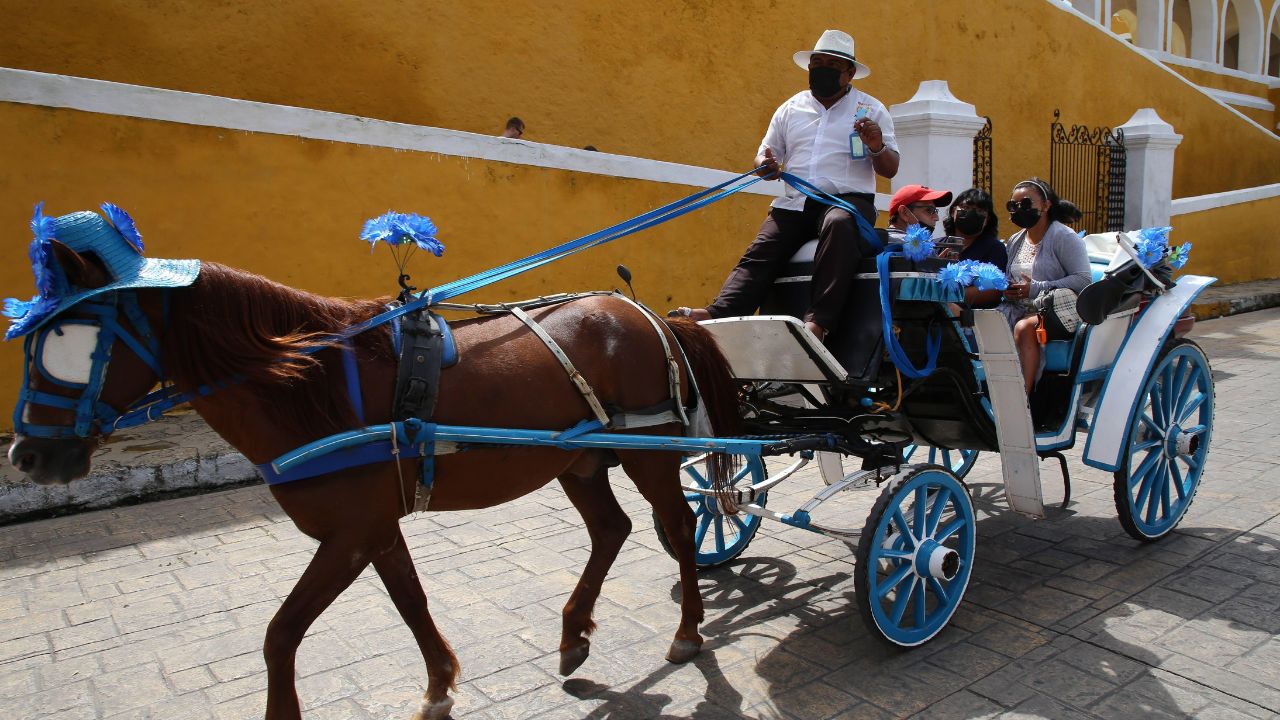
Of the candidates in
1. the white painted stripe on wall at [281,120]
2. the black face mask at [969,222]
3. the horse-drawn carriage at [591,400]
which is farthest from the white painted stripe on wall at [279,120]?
the black face mask at [969,222]

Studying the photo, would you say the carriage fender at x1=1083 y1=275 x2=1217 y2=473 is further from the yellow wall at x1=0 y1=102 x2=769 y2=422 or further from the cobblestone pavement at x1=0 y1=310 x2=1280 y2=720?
the yellow wall at x1=0 y1=102 x2=769 y2=422

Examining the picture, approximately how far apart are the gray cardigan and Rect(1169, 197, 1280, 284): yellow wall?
410 inches

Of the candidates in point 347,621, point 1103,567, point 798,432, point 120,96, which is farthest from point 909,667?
point 120,96

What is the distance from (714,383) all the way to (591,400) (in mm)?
730

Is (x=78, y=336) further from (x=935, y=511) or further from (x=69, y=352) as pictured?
(x=935, y=511)

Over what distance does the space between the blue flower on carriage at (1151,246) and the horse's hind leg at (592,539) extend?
9.35 feet

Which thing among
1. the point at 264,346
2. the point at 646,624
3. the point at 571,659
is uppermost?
the point at 264,346

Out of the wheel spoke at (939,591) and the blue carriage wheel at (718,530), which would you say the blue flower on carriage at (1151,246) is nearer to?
the wheel spoke at (939,591)

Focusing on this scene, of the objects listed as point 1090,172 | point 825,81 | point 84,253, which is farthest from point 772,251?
point 1090,172

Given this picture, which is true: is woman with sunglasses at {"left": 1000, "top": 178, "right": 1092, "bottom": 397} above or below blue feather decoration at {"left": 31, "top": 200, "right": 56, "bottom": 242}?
below

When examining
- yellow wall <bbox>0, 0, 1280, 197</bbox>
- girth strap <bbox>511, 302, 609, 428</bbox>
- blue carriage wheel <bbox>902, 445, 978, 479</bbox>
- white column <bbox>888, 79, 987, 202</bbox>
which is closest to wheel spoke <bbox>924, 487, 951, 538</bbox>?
blue carriage wheel <bbox>902, 445, 978, 479</bbox>

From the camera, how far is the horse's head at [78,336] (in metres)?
2.35

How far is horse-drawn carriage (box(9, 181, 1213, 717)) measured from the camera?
98.1 inches

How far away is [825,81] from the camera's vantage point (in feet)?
13.0
